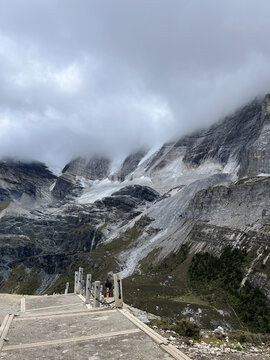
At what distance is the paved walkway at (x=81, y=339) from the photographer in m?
9.79

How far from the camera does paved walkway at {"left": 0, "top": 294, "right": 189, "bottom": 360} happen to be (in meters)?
9.79

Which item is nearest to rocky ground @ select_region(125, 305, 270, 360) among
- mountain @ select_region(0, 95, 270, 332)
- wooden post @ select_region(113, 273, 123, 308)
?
wooden post @ select_region(113, 273, 123, 308)

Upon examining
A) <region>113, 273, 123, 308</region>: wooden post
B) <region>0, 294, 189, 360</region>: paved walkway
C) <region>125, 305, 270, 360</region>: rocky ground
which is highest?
<region>113, 273, 123, 308</region>: wooden post

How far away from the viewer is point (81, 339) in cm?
1125

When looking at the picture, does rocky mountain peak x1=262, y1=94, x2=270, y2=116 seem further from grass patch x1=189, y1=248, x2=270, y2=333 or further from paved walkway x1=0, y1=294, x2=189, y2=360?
paved walkway x1=0, y1=294, x2=189, y2=360

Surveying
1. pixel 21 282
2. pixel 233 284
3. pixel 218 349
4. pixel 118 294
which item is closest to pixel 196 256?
pixel 233 284

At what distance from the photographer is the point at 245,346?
15.1 metres

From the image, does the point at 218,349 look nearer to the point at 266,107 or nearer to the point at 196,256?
the point at 196,256

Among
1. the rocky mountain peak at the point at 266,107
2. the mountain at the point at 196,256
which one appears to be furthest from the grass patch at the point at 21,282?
the rocky mountain peak at the point at 266,107

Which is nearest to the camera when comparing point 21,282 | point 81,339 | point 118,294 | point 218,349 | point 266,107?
point 81,339

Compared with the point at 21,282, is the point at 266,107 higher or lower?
higher

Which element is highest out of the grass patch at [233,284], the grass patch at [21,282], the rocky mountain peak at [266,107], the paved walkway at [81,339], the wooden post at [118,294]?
the rocky mountain peak at [266,107]

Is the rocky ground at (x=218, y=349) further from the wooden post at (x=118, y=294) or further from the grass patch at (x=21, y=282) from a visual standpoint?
the grass patch at (x=21, y=282)

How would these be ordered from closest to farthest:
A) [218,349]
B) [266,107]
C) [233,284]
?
1. [218,349]
2. [233,284]
3. [266,107]
